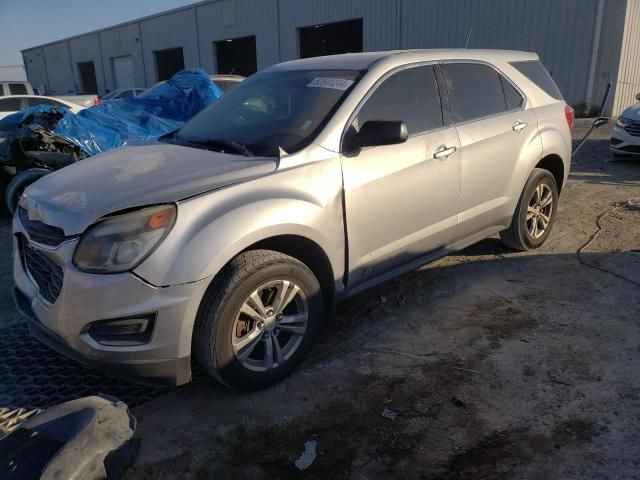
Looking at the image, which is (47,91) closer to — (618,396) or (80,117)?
(80,117)

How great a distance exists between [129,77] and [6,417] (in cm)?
3683

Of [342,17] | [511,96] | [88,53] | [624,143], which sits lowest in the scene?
[624,143]

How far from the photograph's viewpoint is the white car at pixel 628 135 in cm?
852

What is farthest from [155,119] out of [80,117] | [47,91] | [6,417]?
[47,91]

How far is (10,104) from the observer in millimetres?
11000

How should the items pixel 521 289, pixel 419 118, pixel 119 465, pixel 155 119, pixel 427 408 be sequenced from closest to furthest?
pixel 119 465, pixel 427 408, pixel 419 118, pixel 521 289, pixel 155 119

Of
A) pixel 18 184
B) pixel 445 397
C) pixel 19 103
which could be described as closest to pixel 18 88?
pixel 19 103

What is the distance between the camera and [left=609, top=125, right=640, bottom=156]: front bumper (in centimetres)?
850

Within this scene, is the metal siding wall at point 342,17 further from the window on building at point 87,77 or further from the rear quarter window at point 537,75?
the window on building at point 87,77

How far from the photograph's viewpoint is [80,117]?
22.8 feet

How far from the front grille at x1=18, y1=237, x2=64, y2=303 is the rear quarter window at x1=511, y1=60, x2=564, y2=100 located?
13.0 feet

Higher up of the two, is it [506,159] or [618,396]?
[506,159]

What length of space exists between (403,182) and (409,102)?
0.62 metres

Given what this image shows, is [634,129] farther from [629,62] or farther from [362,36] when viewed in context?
[362,36]
